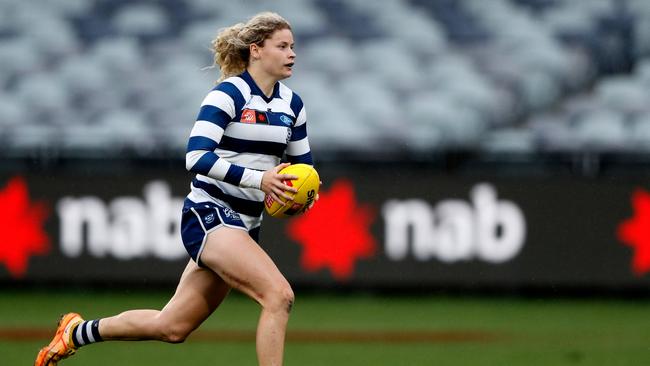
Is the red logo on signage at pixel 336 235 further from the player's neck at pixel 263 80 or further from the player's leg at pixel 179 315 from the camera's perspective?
the player's neck at pixel 263 80

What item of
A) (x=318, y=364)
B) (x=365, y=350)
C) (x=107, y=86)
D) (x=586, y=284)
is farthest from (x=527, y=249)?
(x=107, y=86)

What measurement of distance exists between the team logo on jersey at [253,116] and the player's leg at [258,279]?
0.58 metres

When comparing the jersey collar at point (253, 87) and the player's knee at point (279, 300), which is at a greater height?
the jersey collar at point (253, 87)

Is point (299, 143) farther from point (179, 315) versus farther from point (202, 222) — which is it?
point (179, 315)

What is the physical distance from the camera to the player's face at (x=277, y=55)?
6062mm

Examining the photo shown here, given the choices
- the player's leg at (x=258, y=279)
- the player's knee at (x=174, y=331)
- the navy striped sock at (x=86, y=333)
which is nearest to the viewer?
the player's leg at (x=258, y=279)

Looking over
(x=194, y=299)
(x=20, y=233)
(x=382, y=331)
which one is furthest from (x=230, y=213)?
(x=20, y=233)

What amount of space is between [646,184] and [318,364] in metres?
4.94

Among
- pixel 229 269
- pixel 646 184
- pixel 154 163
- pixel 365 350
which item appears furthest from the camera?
pixel 154 163

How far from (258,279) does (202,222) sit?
48 cm

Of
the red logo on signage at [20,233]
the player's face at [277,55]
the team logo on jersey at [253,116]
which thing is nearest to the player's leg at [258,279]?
the team logo on jersey at [253,116]

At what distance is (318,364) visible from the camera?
798cm

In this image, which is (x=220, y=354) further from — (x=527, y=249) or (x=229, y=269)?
(x=527, y=249)

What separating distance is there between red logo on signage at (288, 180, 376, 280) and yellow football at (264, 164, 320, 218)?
5707mm
